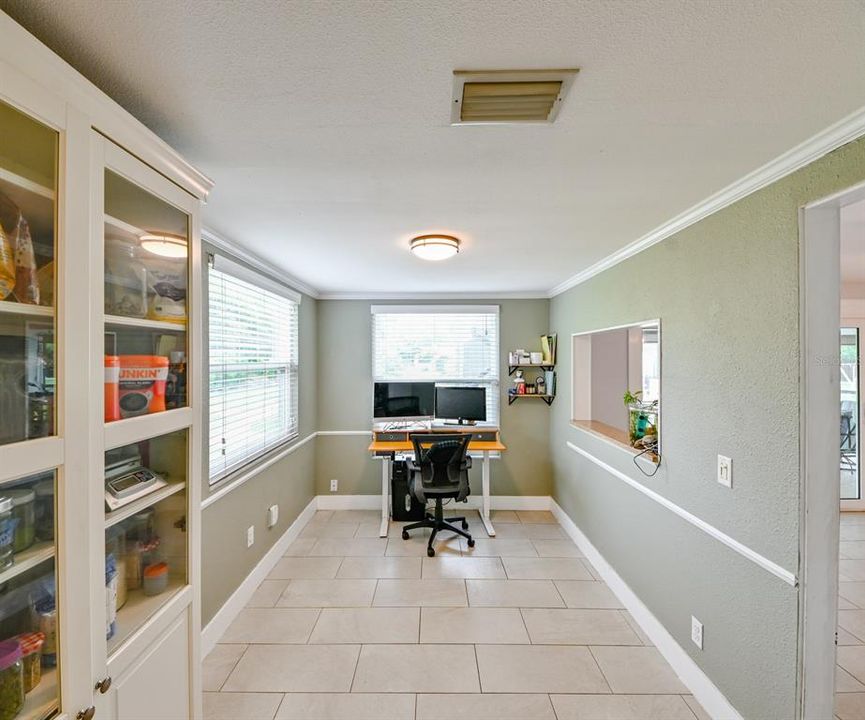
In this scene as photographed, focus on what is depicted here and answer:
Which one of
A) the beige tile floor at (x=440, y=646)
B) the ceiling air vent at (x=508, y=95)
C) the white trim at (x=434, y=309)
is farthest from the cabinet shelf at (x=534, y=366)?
the ceiling air vent at (x=508, y=95)

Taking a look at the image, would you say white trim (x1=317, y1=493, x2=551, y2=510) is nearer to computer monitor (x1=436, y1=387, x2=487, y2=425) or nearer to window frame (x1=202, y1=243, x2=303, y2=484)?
computer monitor (x1=436, y1=387, x2=487, y2=425)

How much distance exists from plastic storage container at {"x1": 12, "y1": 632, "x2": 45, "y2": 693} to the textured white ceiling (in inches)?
53.0

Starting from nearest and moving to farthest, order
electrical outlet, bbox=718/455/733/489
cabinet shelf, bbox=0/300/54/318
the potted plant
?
cabinet shelf, bbox=0/300/54/318, electrical outlet, bbox=718/455/733/489, the potted plant

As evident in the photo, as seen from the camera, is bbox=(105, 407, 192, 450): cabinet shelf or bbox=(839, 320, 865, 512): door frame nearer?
bbox=(105, 407, 192, 450): cabinet shelf

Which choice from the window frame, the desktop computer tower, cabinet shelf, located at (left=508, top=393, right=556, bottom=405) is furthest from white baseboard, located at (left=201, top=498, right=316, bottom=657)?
cabinet shelf, located at (left=508, top=393, right=556, bottom=405)

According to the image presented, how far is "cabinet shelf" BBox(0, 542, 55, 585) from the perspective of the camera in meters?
0.88

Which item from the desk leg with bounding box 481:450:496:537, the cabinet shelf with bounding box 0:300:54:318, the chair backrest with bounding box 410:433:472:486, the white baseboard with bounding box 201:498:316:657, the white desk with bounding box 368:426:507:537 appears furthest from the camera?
the desk leg with bounding box 481:450:496:537

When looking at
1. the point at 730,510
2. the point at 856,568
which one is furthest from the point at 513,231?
the point at 856,568

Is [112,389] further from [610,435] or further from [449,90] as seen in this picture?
[610,435]

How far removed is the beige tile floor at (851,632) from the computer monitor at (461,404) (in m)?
2.83

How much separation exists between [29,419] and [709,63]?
5.73 ft

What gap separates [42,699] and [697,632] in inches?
96.7

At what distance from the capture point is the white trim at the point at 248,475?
238 cm

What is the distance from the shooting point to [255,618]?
8.57 feet
